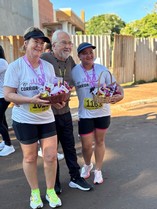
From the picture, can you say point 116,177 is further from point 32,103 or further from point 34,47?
point 34,47

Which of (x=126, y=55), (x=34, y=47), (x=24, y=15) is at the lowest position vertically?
(x=34, y=47)

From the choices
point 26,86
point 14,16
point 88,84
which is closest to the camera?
point 26,86

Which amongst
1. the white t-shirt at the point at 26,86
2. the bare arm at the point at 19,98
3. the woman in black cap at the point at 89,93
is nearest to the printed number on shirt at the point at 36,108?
the white t-shirt at the point at 26,86

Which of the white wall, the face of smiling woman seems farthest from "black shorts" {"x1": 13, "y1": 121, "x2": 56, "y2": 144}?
the white wall

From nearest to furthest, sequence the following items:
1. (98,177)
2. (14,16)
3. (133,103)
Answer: (98,177), (133,103), (14,16)

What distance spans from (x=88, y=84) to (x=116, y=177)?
56.5 inches

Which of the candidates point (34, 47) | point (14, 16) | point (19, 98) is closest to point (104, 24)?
point (14, 16)

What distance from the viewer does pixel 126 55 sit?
43.2ft

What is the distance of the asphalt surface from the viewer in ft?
11.4

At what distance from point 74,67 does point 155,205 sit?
75.6 inches

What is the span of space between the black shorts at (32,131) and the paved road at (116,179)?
0.86m

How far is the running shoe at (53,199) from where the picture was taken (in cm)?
333

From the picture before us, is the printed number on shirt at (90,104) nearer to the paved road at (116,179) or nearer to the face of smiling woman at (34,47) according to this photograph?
the face of smiling woman at (34,47)

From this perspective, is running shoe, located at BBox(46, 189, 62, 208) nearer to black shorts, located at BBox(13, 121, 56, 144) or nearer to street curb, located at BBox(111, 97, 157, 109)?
black shorts, located at BBox(13, 121, 56, 144)
